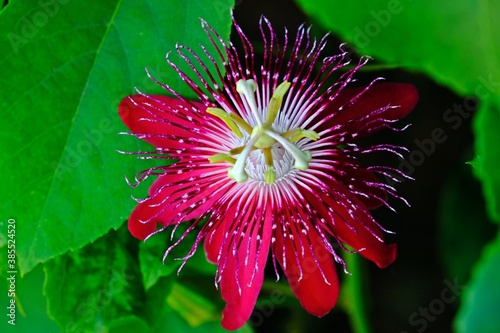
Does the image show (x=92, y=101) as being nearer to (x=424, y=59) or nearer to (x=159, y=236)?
(x=159, y=236)

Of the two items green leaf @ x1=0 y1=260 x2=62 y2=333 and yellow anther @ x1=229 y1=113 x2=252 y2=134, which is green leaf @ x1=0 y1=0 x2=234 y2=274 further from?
green leaf @ x1=0 y1=260 x2=62 y2=333

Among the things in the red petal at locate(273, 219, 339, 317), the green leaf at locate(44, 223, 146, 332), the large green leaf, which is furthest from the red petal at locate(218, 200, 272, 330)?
the large green leaf

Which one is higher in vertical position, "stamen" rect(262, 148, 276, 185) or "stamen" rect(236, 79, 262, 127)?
"stamen" rect(236, 79, 262, 127)

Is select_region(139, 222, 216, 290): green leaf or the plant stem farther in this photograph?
the plant stem

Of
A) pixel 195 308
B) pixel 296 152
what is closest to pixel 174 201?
pixel 296 152

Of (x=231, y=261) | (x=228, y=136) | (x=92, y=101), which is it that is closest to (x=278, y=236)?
(x=231, y=261)

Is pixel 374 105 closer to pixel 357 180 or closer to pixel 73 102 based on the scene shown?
pixel 357 180
